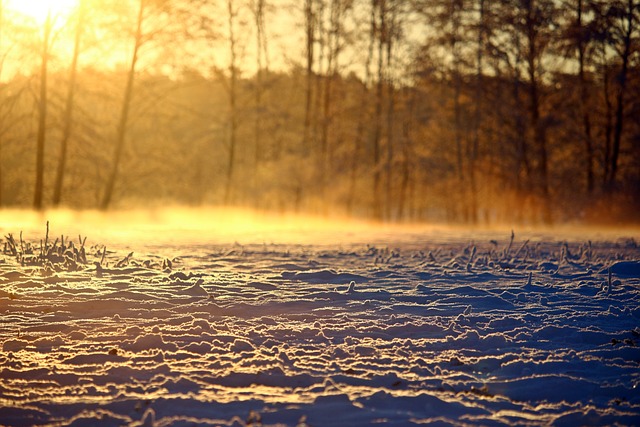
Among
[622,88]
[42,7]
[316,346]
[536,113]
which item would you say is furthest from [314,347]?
[622,88]

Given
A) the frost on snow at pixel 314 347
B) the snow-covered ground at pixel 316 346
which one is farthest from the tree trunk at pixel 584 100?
the frost on snow at pixel 314 347

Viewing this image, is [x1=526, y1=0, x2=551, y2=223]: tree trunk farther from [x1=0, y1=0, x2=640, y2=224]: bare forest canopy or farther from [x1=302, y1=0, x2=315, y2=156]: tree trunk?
[x1=302, y1=0, x2=315, y2=156]: tree trunk

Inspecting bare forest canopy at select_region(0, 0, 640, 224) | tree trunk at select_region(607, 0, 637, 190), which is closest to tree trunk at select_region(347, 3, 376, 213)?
bare forest canopy at select_region(0, 0, 640, 224)

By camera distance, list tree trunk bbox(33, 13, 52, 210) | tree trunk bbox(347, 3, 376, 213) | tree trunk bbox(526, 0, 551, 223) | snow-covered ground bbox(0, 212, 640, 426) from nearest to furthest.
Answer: snow-covered ground bbox(0, 212, 640, 426) → tree trunk bbox(33, 13, 52, 210) → tree trunk bbox(526, 0, 551, 223) → tree trunk bbox(347, 3, 376, 213)

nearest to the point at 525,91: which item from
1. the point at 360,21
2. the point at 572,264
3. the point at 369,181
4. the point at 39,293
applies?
the point at 360,21

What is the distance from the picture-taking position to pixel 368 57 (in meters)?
24.7

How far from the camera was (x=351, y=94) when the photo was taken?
2625 centimetres

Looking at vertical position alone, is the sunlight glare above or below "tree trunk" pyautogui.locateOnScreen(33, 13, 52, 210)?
above

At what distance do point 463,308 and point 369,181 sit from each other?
24.0m

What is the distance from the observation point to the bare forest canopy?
20.4 metres

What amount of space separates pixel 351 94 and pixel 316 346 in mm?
22127

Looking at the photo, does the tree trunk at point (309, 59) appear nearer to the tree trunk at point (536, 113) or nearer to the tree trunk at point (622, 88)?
the tree trunk at point (536, 113)

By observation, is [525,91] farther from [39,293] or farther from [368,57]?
[39,293]

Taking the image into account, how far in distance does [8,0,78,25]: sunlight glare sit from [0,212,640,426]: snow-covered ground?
42.0ft
